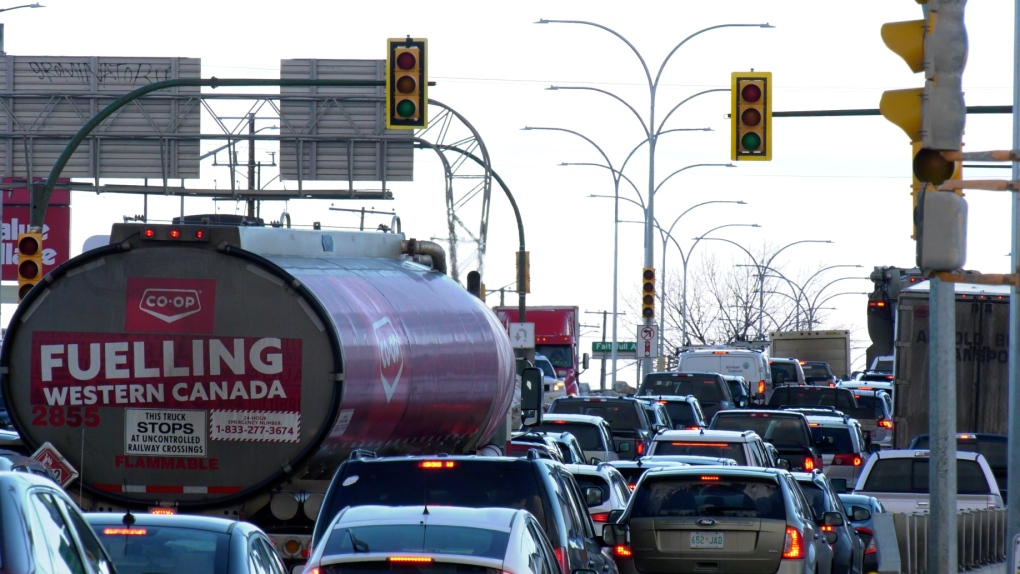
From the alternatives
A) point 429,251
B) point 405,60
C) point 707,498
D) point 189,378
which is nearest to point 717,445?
point 405,60

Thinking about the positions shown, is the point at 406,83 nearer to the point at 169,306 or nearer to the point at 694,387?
the point at 169,306

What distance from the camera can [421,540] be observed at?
928 centimetres

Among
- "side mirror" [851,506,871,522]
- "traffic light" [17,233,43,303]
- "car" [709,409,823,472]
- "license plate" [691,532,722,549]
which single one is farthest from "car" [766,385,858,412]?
"license plate" [691,532,722,549]

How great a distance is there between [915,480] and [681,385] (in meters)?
17.3

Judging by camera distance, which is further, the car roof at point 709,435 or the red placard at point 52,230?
the red placard at point 52,230

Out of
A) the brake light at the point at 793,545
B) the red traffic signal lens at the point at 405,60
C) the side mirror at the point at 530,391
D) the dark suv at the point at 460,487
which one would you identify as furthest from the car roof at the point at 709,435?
the dark suv at the point at 460,487

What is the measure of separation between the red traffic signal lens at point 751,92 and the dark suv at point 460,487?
38.7 ft

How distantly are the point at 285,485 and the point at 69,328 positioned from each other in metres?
1.95

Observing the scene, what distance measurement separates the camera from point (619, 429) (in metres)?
29.8

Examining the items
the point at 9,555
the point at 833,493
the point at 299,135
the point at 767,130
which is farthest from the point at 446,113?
the point at 9,555

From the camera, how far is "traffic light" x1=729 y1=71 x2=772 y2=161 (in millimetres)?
22625

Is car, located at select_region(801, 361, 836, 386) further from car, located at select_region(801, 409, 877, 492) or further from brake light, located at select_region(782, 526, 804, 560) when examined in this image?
brake light, located at select_region(782, 526, 804, 560)

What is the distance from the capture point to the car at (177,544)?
9.64 meters

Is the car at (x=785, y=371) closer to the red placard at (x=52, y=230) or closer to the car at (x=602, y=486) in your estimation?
the red placard at (x=52, y=230)
